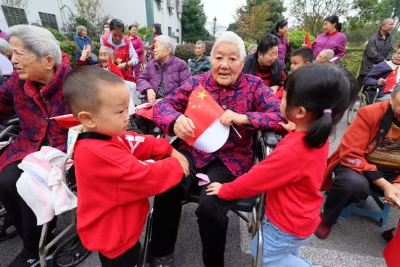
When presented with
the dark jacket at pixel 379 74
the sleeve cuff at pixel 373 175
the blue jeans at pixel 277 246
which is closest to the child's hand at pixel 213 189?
the blue jeans at pixel 277 246

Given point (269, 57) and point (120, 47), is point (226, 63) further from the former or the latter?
point (120, 47)

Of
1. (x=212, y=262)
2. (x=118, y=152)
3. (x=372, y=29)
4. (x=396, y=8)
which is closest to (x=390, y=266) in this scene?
(x=212, y=262)

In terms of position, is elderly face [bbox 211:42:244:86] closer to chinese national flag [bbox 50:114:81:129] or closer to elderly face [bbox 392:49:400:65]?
chinese national flag [bbox 50:114:81:129]

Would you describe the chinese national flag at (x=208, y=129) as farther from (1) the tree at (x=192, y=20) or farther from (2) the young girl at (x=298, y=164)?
(1) the tree at (x=192, y=20)

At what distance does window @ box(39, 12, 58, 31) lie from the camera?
13.3 meters

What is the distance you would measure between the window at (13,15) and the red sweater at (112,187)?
13971 millimetres

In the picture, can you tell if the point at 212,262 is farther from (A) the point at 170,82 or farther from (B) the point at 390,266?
(A) the point at 170,82

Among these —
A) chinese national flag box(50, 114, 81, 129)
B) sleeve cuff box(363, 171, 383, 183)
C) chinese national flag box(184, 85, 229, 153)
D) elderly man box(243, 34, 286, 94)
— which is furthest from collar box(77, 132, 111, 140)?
elderly man box(243, 34, 286, 94)

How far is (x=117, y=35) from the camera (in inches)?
180

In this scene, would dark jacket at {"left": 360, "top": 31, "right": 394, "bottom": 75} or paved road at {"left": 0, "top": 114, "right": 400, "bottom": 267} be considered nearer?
paved road at {"left": 0, "top": 114, "right": 400, "bottom": 267}

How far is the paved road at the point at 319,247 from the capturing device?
5.86 ft

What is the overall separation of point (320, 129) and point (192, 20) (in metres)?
34.0

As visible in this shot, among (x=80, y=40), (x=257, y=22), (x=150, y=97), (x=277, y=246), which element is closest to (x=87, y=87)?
(x=277, y=246)

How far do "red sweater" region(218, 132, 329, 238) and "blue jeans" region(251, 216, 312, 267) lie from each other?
0.05 metres
